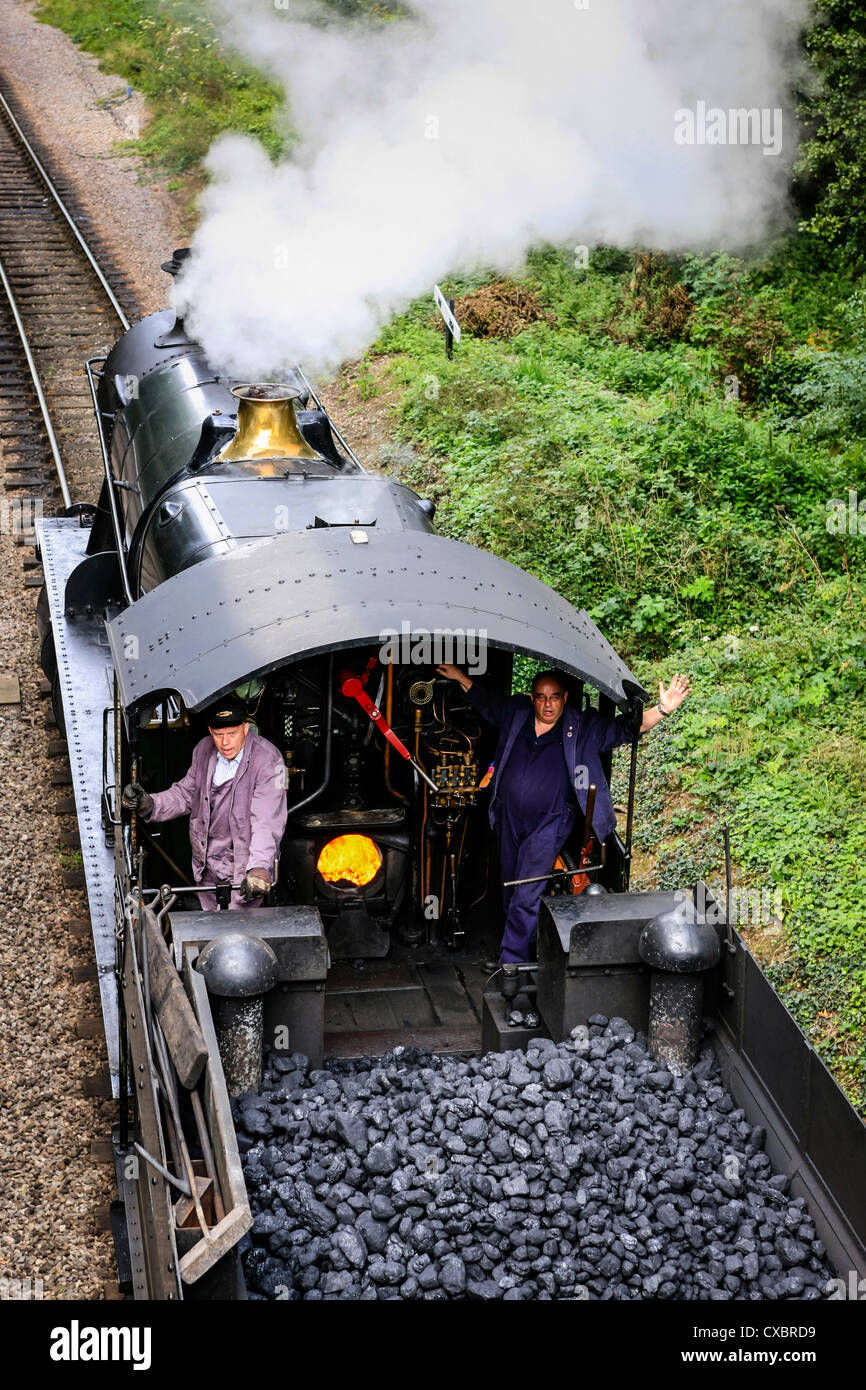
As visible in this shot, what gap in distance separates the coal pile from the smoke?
613 cm

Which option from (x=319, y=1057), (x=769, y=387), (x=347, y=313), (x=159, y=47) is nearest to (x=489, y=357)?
(x=769, y=387)

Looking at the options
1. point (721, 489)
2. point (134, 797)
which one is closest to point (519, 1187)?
point (134, 797)

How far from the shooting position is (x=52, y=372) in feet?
55.9

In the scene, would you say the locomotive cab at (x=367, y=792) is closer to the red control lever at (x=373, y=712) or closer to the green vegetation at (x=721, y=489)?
the red control lever at (x=373, y=712)

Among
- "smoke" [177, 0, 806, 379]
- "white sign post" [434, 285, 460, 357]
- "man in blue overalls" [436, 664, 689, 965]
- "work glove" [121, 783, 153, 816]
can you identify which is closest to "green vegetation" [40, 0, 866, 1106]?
"white sign post" [434, 285, 460, 357]

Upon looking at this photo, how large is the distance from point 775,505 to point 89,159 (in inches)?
655

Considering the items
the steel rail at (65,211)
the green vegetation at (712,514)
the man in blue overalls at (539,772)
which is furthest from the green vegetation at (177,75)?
the man in blue overalls at (539,772)

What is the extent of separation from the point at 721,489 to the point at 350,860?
21.0 feet

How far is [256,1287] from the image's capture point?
4734 mm

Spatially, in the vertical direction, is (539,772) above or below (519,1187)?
above

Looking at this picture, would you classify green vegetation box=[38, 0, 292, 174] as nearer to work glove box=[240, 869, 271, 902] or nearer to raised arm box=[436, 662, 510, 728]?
raised arm box=[436, 662, 510, 728]

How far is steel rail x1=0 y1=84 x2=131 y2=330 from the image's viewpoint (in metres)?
18.3

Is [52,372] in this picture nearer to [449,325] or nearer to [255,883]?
[449,325]

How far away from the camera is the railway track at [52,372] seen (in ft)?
31.1
